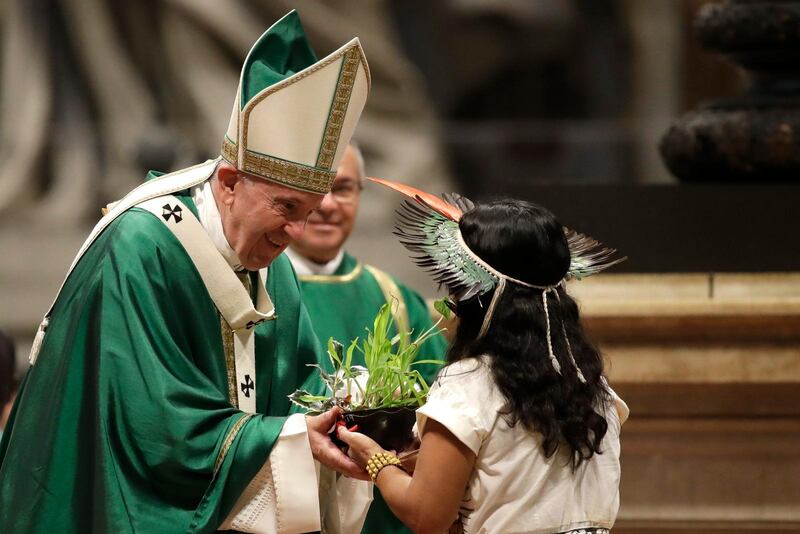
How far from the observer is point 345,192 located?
5461 mm

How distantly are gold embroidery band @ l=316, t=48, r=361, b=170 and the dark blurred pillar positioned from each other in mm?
1783

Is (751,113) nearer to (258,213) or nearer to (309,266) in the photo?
(309,266)

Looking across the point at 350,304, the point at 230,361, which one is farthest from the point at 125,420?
the point at 350,304

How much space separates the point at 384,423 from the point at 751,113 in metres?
2.08

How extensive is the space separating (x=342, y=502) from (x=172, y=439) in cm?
55

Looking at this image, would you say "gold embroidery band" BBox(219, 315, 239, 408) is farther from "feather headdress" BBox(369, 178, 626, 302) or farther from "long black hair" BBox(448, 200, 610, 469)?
"long black hair" BBox(448, 200, 610, 469)

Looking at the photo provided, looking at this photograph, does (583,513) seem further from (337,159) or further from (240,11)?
(240,11)

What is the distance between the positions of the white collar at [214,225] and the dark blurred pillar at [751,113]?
196cm

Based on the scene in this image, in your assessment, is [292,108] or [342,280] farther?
[342,280]

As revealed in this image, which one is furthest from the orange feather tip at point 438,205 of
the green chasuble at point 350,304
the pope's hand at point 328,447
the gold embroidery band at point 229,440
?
the green chasuble at point 350,304

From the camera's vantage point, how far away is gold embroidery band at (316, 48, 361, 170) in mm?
3795

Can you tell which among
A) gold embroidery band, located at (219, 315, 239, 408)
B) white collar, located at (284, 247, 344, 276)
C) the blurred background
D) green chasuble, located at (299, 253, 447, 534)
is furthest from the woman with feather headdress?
white collar, located at (284, 247, 344, 276)

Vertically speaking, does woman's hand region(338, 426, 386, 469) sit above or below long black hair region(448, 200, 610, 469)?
below

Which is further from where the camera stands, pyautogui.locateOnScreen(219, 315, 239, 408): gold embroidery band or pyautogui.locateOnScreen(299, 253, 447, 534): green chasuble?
pyautogui.locateOnScreen(299, 253, 447, 534): green chasuble
